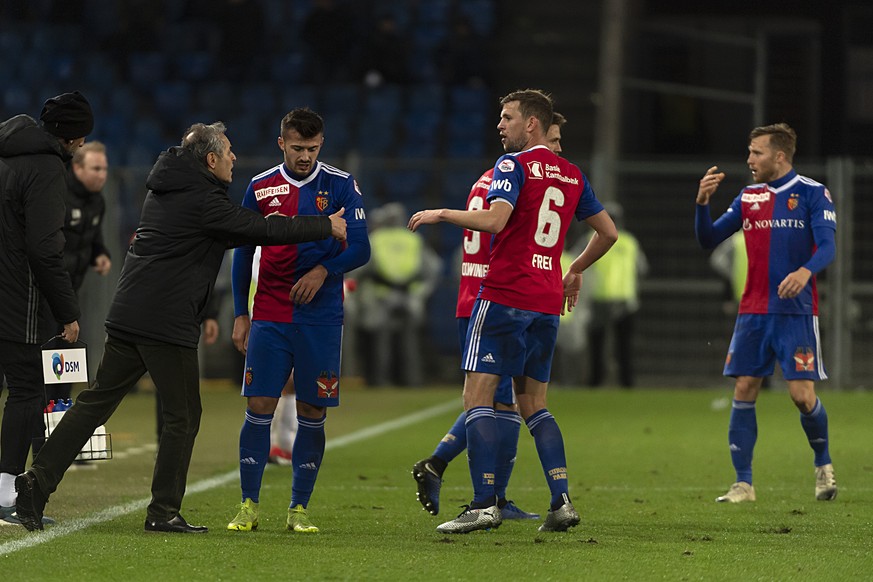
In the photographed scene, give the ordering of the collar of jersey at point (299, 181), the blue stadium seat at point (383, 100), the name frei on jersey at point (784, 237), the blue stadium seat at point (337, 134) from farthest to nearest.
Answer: the blue stadium seat at point (383, 100) < the blue stadium seat at point (337, 134) < the name frei on jersey at point (784, 237) < the collar of jersey at point (299, 181)

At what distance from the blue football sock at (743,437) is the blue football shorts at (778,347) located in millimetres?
197

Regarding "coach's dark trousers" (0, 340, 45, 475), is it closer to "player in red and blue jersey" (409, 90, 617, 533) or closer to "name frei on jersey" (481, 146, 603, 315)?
"player in red and blue jersey" (409, 90, 617, 533)

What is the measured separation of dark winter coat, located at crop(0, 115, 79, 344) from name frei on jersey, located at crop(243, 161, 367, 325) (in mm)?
844

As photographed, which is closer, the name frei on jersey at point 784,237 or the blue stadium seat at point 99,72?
the name frei on jersey at point 784,237

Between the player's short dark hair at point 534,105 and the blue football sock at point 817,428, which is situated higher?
the player's short dark hair at point 534,105

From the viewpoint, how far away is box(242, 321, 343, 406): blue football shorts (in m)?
7.18

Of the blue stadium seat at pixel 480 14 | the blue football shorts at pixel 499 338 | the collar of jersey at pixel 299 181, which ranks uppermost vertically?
the blue stadium seat at pixel 480 14

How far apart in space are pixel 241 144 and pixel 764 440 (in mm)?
11368

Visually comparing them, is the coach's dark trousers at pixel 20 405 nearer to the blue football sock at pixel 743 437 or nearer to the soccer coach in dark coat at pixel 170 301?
the soccer coach in dark coat at pixel 170 301

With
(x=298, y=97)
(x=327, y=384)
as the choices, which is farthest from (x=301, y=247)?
(x=298, y=97)

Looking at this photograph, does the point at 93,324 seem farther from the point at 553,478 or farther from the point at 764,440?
the point at 553,478

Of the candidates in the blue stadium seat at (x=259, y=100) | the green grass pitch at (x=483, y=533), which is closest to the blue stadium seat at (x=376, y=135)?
the blue stadium seat at (x=259, y=100)

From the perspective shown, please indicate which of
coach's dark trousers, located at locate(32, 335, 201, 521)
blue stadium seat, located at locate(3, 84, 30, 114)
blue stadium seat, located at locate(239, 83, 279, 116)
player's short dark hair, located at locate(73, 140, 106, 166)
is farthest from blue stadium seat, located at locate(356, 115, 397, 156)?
coach's dark trousers, located at locate(32, 335, 201, 521)

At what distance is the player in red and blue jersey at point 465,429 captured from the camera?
24.7 ft
